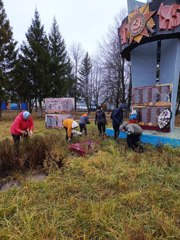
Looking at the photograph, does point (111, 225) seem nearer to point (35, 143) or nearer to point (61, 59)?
point (35, 143)

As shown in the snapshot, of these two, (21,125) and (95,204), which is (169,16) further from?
(95,204)

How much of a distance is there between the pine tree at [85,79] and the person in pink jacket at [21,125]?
83.3ft

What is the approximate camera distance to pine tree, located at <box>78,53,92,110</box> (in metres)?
32.0

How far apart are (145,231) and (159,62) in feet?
27.5

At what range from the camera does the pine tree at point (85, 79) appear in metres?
32.0

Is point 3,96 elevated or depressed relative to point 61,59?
depressed

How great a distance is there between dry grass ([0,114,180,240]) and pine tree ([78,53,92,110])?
89.1 feet

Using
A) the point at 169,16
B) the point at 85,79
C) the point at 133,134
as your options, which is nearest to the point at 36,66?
the point at 85,79

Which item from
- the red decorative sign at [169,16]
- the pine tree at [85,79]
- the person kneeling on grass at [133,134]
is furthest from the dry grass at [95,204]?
the pine tree at [85,79]

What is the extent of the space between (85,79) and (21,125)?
33.0 metres

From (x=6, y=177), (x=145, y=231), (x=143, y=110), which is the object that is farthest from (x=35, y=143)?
(x=143, y=110)

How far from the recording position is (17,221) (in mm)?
2600

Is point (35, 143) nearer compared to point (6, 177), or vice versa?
point (6, 177)

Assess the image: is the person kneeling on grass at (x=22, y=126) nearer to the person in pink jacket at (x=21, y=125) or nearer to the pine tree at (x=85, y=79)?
the person in pink jacket at (x=21, y=125)
